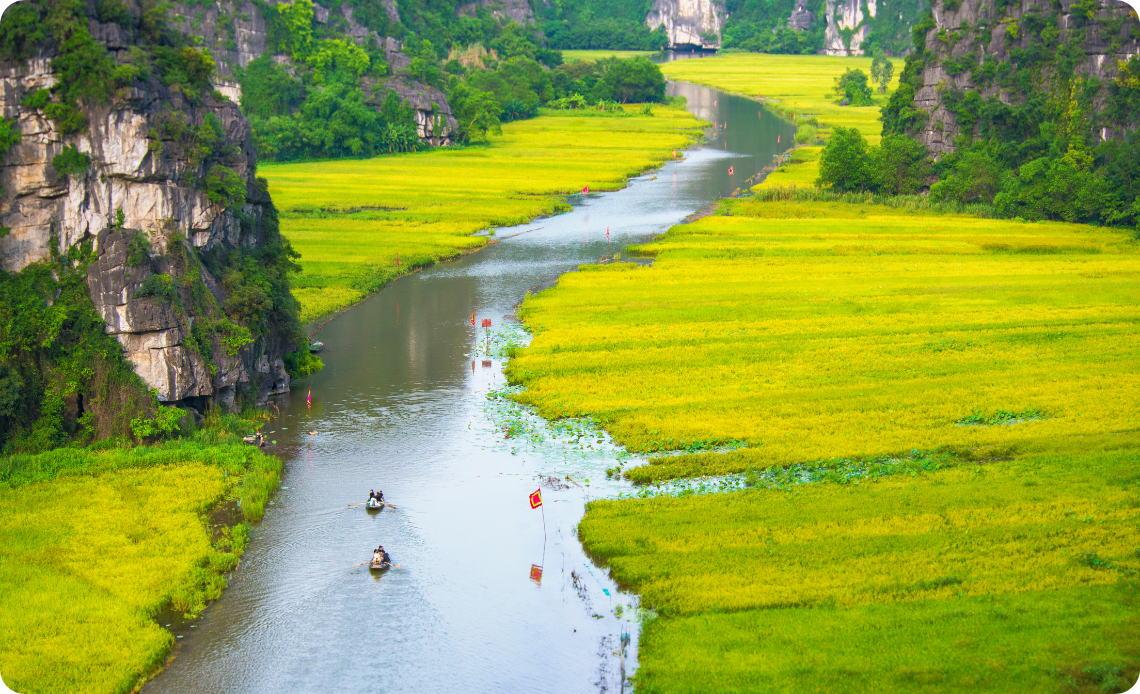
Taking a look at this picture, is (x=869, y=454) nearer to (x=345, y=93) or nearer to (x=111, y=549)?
(x=111, y=549)

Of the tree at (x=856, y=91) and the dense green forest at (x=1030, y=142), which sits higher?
the tree at (x=856, y=91)

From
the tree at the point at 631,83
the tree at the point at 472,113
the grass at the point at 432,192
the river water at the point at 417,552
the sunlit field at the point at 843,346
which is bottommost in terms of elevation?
the river water at the point at 417,552

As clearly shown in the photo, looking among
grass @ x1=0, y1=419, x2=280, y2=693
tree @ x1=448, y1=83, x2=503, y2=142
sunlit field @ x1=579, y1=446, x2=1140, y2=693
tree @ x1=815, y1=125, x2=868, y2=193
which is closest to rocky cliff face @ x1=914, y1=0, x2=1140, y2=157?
tree @ x1=815, y1=125, x2=868, y2=193

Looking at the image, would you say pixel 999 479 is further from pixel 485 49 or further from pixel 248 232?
pixel 485 49

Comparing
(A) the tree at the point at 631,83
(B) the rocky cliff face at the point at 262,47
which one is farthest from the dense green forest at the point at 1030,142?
(A) the tree at the point at 631,83

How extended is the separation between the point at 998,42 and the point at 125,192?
279 ft

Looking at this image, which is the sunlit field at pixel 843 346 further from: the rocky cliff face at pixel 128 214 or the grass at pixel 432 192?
the grass at pixel 432 192

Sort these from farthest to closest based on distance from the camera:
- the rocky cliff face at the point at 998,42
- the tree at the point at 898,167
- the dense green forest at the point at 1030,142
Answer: the tree at the point at 898,167 < the rocky cliff face at the point at 998,42 < the dense green forest at the point at 1030,142

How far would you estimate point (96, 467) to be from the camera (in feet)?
114

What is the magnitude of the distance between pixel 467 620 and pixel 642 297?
35.1 m

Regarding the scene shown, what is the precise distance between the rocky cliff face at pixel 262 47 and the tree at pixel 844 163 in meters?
58.0

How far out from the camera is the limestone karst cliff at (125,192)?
121ft

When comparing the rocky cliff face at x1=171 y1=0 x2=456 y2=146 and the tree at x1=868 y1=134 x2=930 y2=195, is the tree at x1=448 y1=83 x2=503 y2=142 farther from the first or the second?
the tree at x1=868 y1=134 x2=930 y2=195

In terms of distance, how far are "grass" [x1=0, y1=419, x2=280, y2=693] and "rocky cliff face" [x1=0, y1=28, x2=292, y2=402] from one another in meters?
3.28
